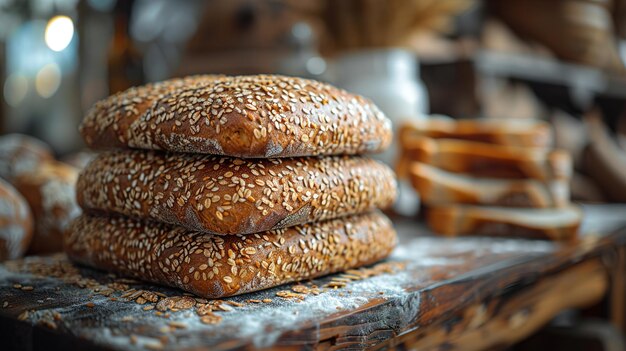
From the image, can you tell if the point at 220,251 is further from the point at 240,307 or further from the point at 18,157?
the point at 18,157

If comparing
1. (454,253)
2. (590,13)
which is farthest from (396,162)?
(590,13)

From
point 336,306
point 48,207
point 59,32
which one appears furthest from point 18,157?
point 59,32

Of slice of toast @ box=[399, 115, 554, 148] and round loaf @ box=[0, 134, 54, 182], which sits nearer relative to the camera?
round loaf @ box=[0, 134, 54, 182]

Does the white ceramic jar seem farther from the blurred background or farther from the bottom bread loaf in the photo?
the bottom bread loaf

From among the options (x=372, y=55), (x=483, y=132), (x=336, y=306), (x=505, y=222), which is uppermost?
(x=372, y=55)

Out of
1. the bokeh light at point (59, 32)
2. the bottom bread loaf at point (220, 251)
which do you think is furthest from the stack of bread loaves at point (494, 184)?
the bokeh light at point (59, 32)

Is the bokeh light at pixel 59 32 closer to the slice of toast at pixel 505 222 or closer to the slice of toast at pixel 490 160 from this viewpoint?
the slice of toast at pixel 490 160

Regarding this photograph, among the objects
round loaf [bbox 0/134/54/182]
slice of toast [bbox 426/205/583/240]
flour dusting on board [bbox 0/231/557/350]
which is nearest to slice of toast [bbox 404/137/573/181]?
slice of toast [bbox 426/205/583/240]

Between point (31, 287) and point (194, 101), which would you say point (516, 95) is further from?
point (31, 287)
